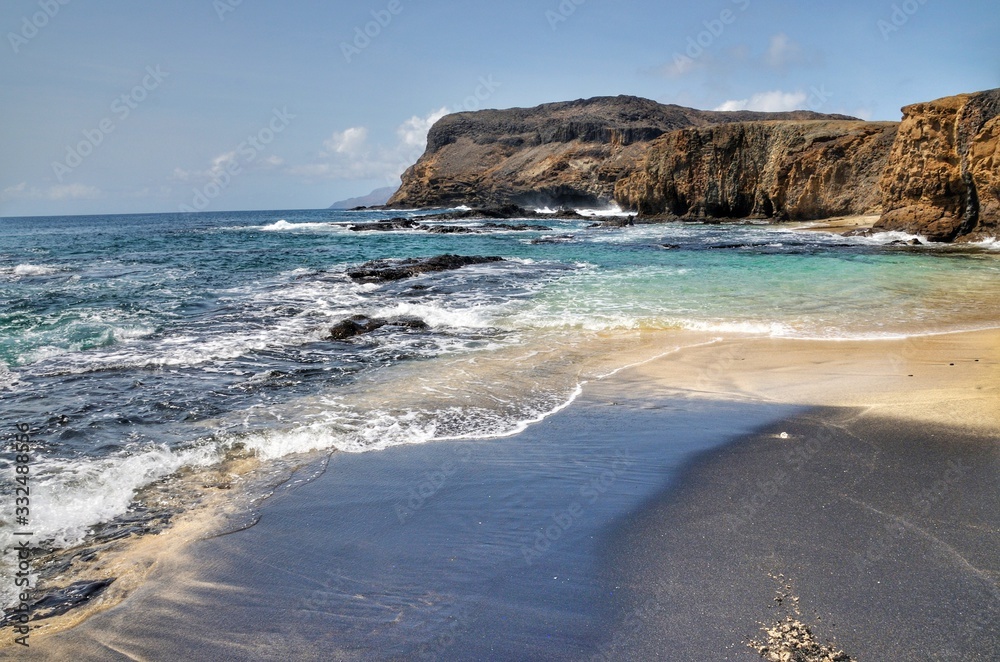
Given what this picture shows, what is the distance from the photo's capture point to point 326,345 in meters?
9.13

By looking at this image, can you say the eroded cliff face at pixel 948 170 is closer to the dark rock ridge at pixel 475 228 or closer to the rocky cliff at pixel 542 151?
the dark rock ridge at pixel 475 228

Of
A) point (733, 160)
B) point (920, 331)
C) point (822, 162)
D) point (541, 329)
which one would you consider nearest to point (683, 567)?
point (541, 329)

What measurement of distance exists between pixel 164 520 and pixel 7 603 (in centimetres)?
91

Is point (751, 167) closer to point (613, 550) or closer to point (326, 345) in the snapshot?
point (326, 345)

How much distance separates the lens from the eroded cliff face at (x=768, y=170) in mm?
35344

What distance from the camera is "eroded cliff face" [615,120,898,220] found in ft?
116

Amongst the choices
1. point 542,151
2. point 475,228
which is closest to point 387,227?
point 475,228

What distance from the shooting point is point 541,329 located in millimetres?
9891

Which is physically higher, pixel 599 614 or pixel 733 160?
pixel 733 160

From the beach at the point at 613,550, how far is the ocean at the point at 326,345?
81 centimetres

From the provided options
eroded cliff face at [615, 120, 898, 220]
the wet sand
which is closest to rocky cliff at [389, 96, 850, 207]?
eroded cliff face at [615, 120, 898, 220]

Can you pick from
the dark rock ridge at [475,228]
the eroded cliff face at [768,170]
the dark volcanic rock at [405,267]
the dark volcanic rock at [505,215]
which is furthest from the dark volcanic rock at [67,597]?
the dark volcanic rock at [505,215]

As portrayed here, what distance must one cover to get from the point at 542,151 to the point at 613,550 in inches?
3673

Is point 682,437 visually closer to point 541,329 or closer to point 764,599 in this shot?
point 764,599
